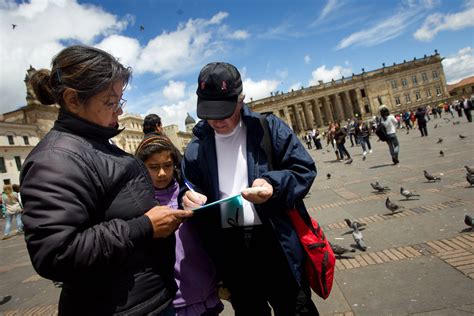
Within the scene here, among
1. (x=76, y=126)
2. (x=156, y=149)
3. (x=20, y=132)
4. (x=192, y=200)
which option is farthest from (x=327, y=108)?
(x=76, y=126)

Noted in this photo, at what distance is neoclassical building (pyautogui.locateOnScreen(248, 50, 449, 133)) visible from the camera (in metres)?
77.2

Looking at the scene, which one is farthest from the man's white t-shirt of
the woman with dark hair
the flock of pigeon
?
the flock of pigeon

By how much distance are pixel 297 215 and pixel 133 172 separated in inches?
44.6

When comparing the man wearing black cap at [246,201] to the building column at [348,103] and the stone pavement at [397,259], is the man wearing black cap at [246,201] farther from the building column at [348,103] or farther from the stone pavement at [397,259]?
the building column at [348,103]

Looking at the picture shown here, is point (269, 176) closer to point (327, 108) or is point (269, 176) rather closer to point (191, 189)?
point (191, 189)

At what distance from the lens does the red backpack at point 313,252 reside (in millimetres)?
2084

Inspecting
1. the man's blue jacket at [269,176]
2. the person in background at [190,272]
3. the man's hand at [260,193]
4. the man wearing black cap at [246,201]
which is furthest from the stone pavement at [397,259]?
A: the man's hand at [260,193]

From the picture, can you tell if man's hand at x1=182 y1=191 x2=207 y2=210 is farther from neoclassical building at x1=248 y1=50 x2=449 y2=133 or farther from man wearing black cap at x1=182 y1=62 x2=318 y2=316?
neoclassical building at x1=248 y1=50 x2=449 y2=133

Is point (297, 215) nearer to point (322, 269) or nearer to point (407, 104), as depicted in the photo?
point (322, 269)

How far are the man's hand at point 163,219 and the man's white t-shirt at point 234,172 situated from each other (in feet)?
2.03

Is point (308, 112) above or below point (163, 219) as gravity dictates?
above

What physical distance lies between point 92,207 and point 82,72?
0.62m

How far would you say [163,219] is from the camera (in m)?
1.52

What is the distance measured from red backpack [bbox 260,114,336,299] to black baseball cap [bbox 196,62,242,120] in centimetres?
26
